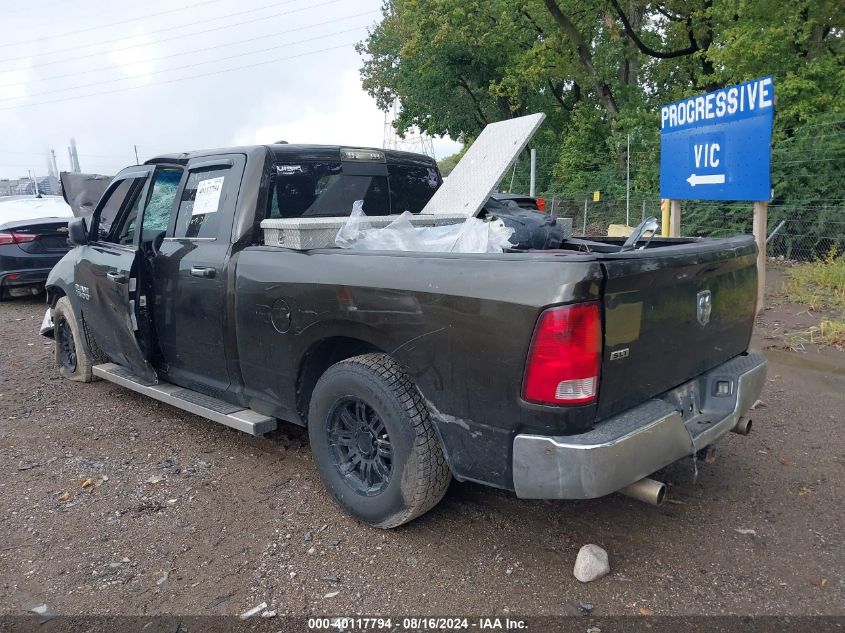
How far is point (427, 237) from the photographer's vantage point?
3.71m

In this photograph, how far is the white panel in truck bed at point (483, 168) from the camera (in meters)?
4.39

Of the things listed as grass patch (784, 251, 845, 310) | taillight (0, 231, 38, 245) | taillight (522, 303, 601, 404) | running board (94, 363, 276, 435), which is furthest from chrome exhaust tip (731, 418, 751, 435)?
taillight (0, 231, 38, 245)

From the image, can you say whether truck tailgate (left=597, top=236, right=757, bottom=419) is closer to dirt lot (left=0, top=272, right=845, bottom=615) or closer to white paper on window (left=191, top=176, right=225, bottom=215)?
dirt lot (left=0, top=272, right=845, bottom=615)

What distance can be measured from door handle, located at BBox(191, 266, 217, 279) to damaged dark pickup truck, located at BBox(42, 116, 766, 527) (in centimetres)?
1

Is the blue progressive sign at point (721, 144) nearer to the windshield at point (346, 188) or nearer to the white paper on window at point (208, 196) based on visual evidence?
the windshield at point (346, 188)

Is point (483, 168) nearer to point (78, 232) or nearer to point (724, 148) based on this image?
point (78, 232)

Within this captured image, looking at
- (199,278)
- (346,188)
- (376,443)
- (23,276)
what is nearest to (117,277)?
(199,278)

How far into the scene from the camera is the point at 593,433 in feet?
8.68

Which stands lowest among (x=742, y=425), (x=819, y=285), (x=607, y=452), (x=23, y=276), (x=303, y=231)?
(x=819, y=285)

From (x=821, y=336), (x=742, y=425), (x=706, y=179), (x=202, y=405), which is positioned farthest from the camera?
(x=706, y=179)

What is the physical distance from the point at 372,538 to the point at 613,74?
59.9 feet

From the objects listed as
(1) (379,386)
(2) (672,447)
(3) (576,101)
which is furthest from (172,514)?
(3) (576,101)

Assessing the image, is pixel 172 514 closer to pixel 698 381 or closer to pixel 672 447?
pixel 672 447

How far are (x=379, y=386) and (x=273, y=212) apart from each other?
1.48 metres
